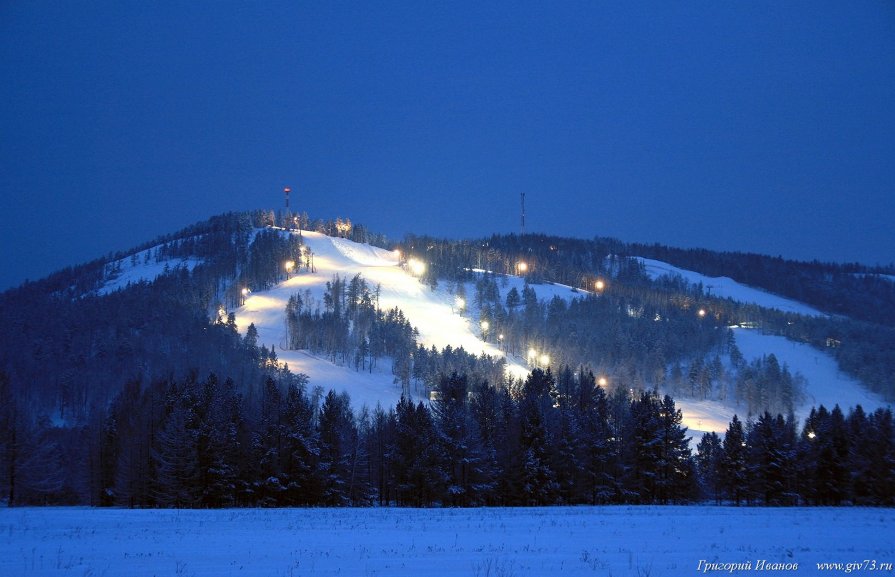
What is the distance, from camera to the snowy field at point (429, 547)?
17266 mm

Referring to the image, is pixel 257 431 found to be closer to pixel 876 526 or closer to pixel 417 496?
pixel 417 496

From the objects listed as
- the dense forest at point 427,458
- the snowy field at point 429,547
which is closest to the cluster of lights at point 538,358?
the dense forest at point 427,458

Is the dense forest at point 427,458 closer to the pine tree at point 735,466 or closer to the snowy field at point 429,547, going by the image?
the pine tree at point 735,466

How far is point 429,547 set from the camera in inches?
837

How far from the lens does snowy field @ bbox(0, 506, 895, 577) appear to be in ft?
56.6

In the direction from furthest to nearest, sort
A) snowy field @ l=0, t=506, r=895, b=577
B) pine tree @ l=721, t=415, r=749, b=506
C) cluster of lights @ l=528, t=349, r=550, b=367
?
cluster of lights @ l=528, t=349, r=550, b=367 → pine tree @ l=721, t=415, r=749, b=506 → snowy field @ l=0, t=506, r=895, b=577

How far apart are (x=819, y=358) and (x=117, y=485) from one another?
196m

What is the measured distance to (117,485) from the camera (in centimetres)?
5816

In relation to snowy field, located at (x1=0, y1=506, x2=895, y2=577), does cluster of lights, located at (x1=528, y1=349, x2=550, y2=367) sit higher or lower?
higher

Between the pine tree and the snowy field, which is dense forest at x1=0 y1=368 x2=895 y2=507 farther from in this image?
the snowy field

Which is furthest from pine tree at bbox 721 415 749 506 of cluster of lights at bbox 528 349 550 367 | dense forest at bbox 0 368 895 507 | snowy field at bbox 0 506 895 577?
cluster of lights at bbox 528 349 550 367

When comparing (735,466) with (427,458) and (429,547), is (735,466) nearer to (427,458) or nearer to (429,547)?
(427,458)

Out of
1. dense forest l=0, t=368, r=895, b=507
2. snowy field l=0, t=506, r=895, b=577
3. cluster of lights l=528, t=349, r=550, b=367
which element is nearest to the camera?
snowy field l=0, t=506, r=895, b=577

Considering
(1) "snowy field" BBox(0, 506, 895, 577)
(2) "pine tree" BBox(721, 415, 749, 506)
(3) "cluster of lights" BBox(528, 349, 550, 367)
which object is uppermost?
(3) "cluster of lights" BBox(528, 349, 550, 367)
